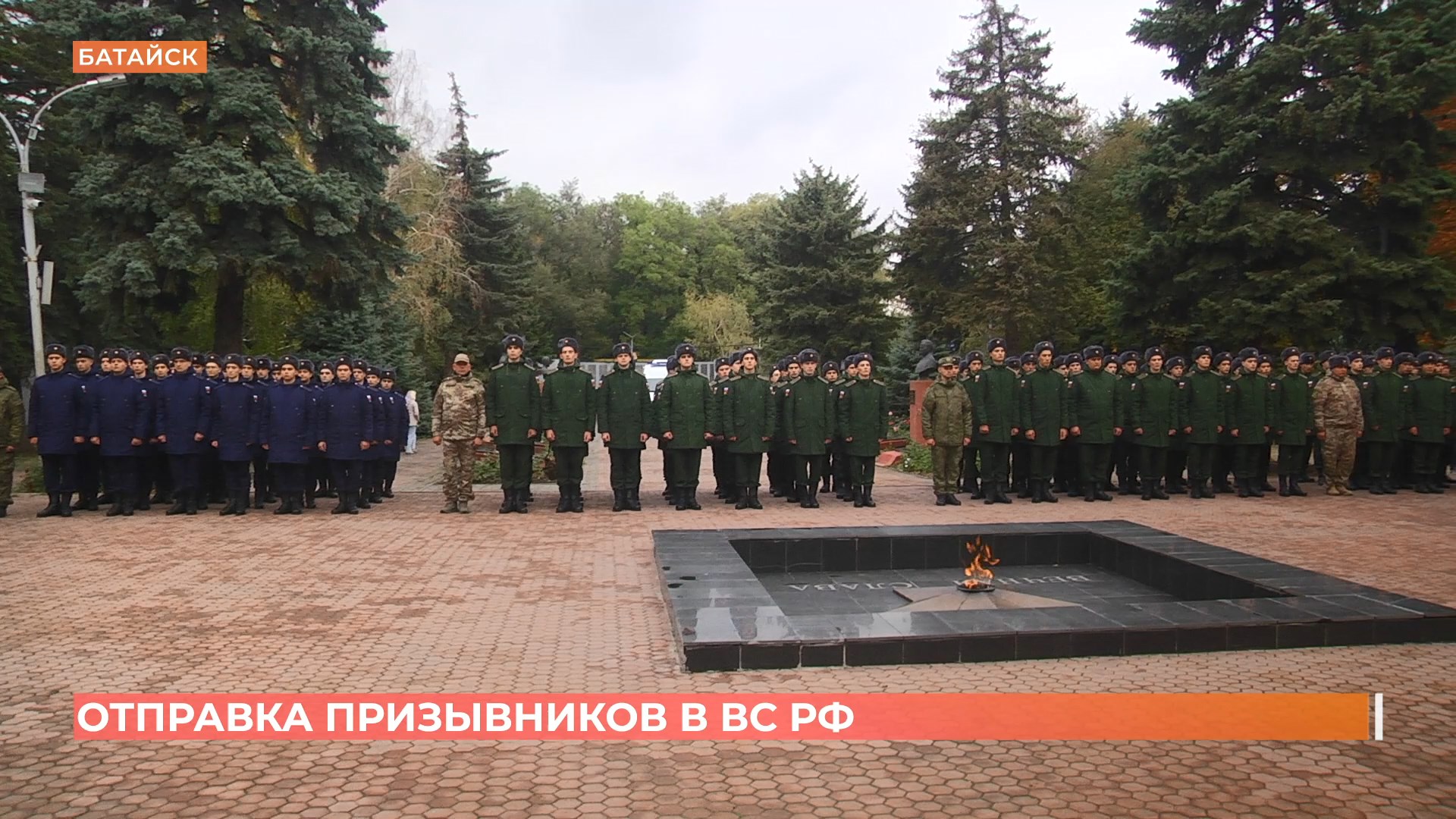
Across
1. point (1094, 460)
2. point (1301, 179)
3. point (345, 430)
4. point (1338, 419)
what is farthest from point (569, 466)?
point (1301, 179)

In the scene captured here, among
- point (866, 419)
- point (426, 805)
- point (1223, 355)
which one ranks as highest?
point (1223, 355)

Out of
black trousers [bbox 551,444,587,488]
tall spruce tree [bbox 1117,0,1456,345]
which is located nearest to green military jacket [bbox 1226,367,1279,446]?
tall spruce tree [bbox 1117,0,1456,345]

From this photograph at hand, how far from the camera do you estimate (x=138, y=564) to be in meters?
8.35

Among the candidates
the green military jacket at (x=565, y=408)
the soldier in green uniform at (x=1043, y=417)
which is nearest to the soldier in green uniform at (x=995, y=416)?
the soldier in green uniform at (x=1043, y=417)

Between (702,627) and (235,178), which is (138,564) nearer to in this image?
(702,627)

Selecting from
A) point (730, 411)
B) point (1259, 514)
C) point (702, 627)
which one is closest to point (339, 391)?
point (730, 411)

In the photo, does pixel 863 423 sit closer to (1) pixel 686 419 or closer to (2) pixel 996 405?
(2) pixel 996 405

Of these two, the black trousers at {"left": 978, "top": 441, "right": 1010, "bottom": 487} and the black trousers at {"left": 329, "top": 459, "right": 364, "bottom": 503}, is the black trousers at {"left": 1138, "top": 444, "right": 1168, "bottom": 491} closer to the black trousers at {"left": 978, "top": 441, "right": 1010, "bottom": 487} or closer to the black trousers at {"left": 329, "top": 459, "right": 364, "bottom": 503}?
the black trousers at {"left": 978, "top": 441, "right": 1010, "bottom": 487}

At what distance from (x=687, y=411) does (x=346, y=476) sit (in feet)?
14.8

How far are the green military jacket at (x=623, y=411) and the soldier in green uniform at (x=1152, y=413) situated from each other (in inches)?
261

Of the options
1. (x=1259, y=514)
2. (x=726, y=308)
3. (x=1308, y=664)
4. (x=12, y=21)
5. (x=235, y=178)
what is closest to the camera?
(x=1308, y=664)

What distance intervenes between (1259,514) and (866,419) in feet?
16.0

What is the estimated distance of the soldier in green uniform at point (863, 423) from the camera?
492 inches

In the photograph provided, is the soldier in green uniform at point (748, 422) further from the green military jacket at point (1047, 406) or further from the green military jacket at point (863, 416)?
the green military jacket at point (1047, 406)
